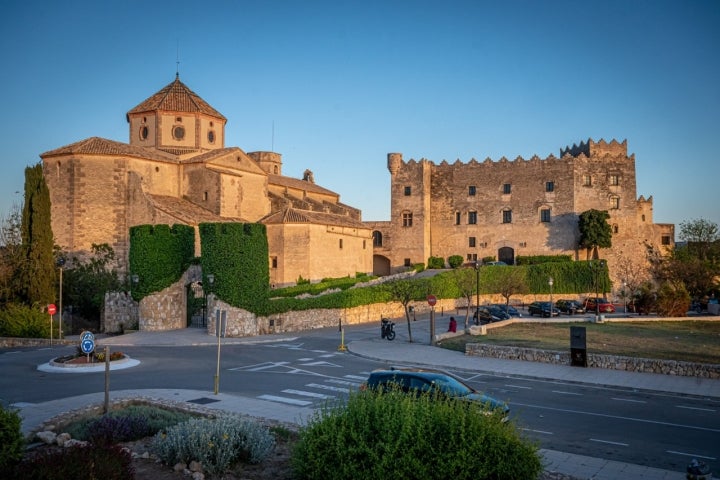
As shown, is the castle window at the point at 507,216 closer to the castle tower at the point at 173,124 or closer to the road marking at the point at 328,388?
the castle tower at the point at 173,124

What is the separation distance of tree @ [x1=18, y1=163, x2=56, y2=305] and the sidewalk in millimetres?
8693

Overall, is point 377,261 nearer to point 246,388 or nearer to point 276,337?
point 276,337

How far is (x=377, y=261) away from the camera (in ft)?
230

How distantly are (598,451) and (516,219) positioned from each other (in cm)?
5569

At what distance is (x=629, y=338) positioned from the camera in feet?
89.7

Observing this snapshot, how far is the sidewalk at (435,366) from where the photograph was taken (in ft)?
33.9

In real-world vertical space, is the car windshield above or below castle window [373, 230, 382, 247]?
below

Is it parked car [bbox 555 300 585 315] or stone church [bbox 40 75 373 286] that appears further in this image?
stone church [bbox 40 75 373 286]

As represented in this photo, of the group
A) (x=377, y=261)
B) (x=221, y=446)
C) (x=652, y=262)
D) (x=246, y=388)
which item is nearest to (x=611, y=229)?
(x=652, y=262)

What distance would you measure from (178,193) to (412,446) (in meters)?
47.9

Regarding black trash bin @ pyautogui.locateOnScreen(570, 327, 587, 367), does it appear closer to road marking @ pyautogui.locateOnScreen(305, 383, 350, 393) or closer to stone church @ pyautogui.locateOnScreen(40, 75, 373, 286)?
road marking @ pyautogui.locateOnScreen(305, 383, 350, 393)

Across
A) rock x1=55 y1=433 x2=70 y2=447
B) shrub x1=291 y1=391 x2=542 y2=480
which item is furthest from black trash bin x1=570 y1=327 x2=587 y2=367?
rock x1=55 y1=433 x2=70 y2=447

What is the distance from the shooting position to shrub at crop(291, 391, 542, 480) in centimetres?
769

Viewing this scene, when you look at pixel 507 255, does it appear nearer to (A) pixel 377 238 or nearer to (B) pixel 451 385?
(A) pixel 377 238
